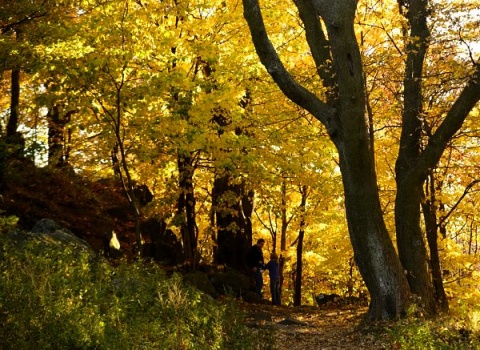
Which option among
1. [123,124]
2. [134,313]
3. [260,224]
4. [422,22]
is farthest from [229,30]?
[260,224]

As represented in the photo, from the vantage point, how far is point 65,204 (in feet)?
46.5

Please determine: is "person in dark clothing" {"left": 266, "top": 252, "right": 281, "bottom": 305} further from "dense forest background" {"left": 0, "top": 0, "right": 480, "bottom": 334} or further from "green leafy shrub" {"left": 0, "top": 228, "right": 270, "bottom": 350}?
"green leafy shrub" {"left": 0, "top": 228, "right": 270, "bottom": 350}

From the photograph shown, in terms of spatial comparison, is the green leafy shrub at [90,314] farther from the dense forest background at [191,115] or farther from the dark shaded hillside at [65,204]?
the dark shaded hillside at [65,204]

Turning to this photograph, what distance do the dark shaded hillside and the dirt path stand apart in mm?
4567

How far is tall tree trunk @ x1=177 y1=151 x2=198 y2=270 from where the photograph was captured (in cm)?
1225

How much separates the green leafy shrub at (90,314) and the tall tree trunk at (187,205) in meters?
6.45

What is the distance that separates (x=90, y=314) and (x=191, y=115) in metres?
6.81

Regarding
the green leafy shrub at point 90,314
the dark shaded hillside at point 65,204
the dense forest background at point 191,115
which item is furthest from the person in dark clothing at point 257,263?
the green leafy shrub at point 90,314

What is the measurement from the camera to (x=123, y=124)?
36.8 ft

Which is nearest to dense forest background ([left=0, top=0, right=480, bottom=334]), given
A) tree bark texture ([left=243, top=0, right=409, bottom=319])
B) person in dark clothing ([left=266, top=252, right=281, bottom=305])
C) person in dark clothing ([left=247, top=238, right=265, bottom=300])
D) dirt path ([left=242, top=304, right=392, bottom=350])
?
tree bark texture ([left=243, top=0, right=409, bottom=319])

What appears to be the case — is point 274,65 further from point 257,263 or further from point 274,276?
point 274,276

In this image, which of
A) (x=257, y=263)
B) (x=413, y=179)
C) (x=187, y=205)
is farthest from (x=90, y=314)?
(x=257, y=263)

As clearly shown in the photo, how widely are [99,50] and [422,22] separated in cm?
597

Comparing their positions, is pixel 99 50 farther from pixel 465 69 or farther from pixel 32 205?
pixel 465 69
